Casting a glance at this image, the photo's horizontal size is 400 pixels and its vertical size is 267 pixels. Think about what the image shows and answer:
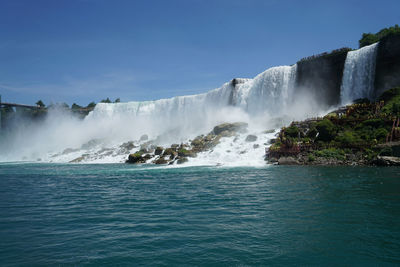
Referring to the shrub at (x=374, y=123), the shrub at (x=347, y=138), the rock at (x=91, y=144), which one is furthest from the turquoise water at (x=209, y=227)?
the rock at (x=91, y=144)

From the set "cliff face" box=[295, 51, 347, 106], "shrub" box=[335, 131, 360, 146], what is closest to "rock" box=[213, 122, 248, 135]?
"cliff face" box=[295, 51, 347, 106]

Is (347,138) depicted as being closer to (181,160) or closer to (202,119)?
(181,160)

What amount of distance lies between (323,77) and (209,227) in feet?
122

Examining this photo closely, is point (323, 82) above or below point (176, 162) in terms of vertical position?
above

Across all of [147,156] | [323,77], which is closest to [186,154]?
[147,156]

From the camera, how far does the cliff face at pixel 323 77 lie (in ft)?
120

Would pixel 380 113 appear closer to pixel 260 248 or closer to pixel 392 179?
pixel 392 179

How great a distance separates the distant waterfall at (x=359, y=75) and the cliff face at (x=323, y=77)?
1884 mm

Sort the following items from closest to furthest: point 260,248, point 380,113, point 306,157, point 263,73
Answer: point 260,248 → point 306,157 → point 380,113 → point 263,73

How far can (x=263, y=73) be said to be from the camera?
146ft

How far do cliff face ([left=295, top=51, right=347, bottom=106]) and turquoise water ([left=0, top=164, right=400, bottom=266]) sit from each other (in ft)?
92.3

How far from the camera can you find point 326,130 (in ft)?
84.6

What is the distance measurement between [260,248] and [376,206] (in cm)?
505

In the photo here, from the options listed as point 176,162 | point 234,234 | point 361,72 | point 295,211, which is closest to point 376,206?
point 295,211
